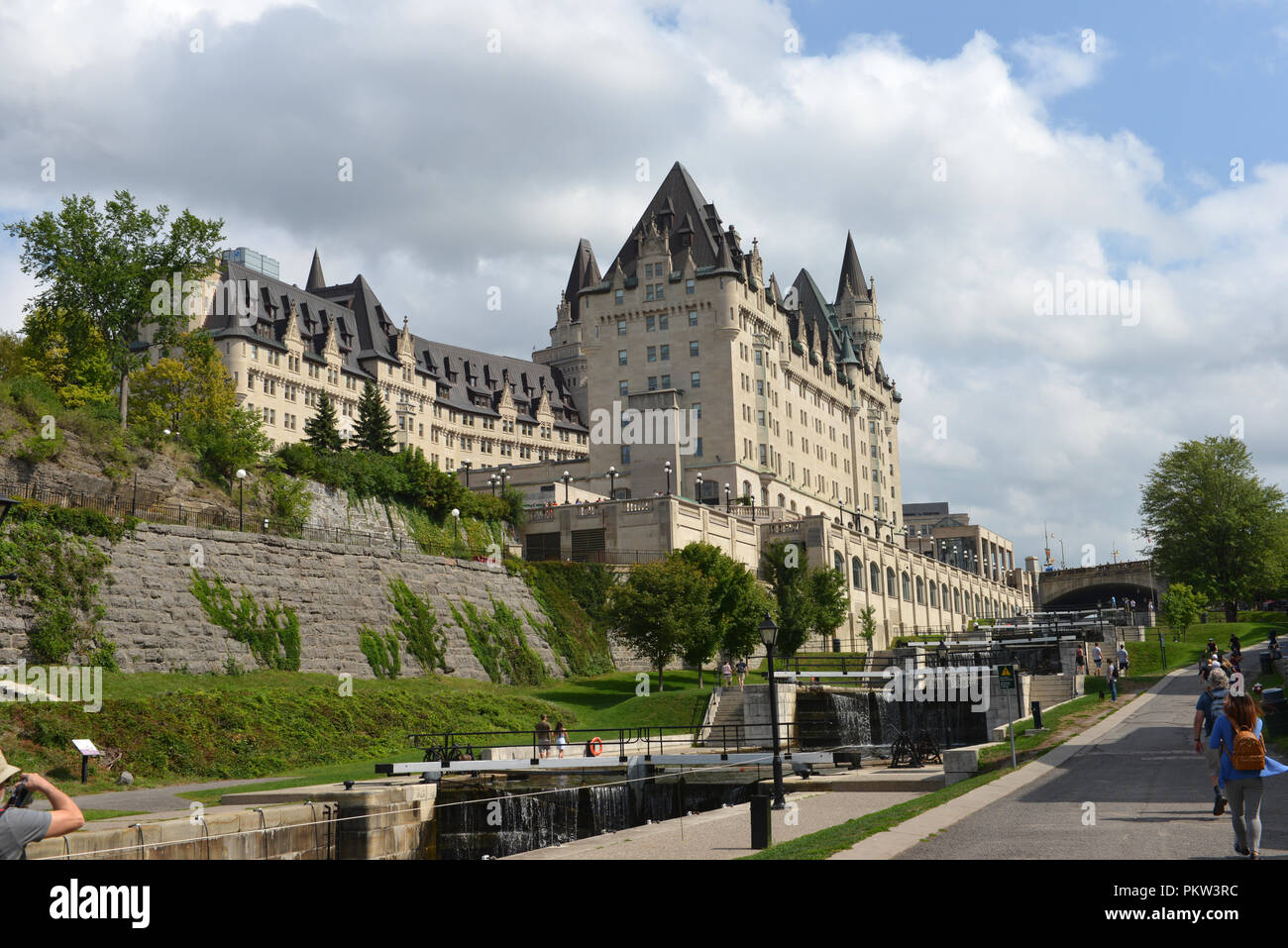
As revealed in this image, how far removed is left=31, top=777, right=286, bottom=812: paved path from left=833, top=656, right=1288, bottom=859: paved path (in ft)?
48.1

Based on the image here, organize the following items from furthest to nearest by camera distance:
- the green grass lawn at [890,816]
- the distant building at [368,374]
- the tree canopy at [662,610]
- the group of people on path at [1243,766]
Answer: the distant building at [368,374] → the tree canopy at [662,610] → the green grass lawn at [890,816] → the group of people on path at [1243,766]

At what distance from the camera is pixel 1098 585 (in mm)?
140625

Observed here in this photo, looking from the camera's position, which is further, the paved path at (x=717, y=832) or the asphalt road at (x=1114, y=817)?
the paved path at (x=717, y=832)

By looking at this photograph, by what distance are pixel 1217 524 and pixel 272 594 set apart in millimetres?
70854

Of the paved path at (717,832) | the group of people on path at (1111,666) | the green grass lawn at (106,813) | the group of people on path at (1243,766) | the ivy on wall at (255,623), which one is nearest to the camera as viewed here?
the group of people on path at (1243,766)

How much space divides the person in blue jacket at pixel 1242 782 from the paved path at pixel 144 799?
18.3 metres

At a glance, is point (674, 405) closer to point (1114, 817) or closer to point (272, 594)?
point (272, 594)

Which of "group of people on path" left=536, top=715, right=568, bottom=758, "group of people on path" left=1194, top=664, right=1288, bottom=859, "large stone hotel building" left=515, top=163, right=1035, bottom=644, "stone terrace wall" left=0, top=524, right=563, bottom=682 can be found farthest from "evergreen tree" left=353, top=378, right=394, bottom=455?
"group of people on path" left=1194, top=664, right=1288, bottom=859

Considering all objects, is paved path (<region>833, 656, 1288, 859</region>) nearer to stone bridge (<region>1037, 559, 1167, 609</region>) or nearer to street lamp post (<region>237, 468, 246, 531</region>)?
street lamp post (<region>237, 468, 246, 531</region>)

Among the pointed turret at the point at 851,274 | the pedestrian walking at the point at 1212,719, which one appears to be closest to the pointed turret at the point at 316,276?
the pointed turret at the point at 851,274

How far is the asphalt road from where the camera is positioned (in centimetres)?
1355

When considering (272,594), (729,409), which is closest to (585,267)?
(729,409)

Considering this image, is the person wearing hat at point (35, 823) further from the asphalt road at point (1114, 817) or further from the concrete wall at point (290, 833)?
the asphalt road at point (1114, 817)

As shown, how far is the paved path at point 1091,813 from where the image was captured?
44.8 feet
